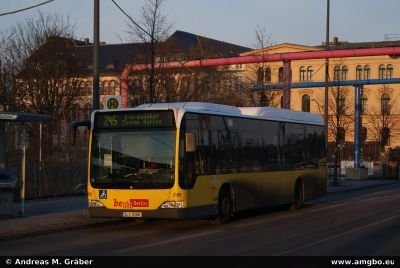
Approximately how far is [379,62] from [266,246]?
273ft

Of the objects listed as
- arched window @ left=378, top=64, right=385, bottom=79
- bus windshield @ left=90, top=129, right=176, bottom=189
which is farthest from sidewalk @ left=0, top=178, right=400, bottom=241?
arched window @ left=378, top=64, right=385, bottom=79

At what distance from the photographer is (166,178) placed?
15.6 metres

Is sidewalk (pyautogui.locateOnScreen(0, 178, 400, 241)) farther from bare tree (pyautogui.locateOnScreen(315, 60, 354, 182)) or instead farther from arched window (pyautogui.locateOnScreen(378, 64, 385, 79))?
arched window (pyautogui.locateOnScreen(378, 64, 385, 79))

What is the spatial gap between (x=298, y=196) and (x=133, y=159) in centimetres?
858

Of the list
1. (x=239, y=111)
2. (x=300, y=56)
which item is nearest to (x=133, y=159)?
(x=239, y=111)

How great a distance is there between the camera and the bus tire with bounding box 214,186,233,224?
17.4m

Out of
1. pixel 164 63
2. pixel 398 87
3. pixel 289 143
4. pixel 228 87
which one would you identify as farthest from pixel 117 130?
pixel 398 87

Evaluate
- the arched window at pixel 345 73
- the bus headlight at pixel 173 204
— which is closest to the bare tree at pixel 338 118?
the arched window at pixel 345 73

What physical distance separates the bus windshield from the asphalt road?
1.16m

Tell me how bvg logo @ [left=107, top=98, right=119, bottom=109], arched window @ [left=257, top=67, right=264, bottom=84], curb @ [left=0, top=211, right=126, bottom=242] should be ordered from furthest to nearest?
arched window @ [left=257, top=67, right=264, bottom=84] < bvg logo @ [left=107, top=98, right=119, bottom=109] < curb @ [left=0, top=211, right=126, bottom=242]

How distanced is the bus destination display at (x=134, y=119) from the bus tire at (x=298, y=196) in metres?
7.86

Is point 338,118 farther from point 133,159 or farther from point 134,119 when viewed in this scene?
point 133,159

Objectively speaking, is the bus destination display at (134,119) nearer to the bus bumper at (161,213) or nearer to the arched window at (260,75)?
the bus bumper at (161,213)

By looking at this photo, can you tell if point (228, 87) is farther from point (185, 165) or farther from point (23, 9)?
point (185, 165)
